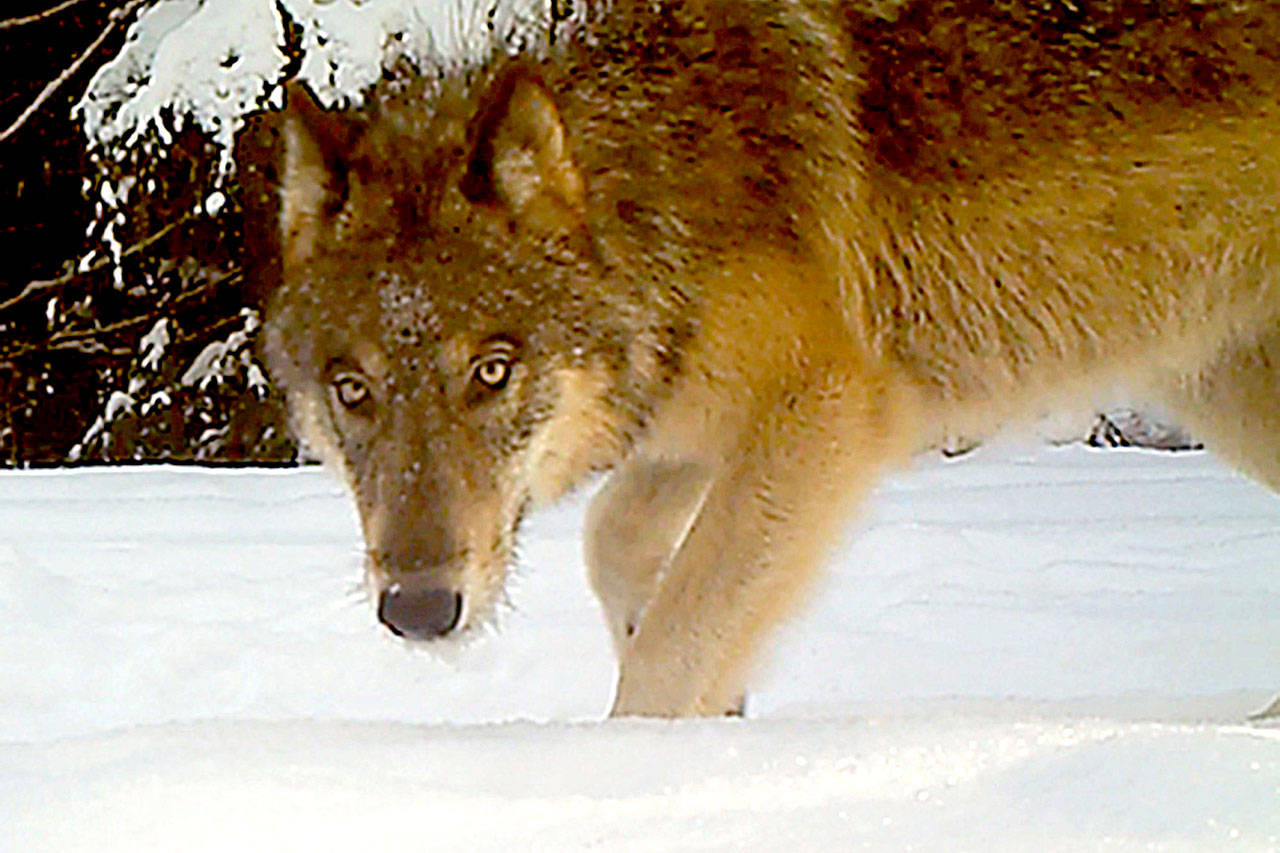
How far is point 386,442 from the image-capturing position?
86.4 inches

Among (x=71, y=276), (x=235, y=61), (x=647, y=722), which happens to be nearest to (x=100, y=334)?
(x=71, y=276)

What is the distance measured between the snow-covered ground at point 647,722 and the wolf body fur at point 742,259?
0.83 ft

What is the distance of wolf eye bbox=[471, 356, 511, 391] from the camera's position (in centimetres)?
222

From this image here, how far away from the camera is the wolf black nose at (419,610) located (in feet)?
6.88

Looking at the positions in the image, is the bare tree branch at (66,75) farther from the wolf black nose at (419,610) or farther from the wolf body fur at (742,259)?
the wolf black nose at (419,610)

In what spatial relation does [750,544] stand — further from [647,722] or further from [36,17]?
[36,17]

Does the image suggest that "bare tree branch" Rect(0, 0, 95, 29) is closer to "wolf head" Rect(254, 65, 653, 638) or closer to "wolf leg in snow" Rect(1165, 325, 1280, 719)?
"wolf head" Rect(254, 65, 653, 638)

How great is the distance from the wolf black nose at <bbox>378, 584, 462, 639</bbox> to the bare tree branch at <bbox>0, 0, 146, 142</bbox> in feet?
20.5

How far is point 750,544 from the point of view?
246 centimetres

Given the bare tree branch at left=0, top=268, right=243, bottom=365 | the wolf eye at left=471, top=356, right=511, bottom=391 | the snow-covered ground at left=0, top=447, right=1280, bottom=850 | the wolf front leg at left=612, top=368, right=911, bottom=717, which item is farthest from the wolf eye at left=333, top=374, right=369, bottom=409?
the bare tree branch at left=0, top=268, right=243, bottom=365

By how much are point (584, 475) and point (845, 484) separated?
397mm

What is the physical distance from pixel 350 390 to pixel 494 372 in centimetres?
20

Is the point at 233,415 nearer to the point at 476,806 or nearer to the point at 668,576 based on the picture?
the point at 668,576

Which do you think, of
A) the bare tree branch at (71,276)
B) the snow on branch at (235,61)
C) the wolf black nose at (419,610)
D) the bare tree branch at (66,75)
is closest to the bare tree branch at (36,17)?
the bare tree branch at (66,75)
